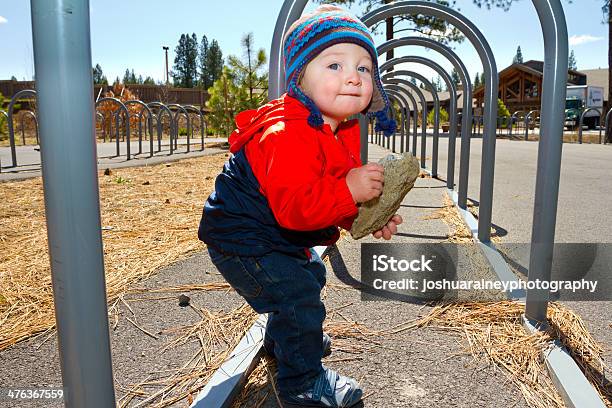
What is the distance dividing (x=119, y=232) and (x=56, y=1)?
2.78m

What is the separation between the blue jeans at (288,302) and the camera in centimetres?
142

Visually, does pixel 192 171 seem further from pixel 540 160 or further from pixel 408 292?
pixel 540 160

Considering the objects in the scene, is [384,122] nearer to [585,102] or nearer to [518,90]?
[585,102]

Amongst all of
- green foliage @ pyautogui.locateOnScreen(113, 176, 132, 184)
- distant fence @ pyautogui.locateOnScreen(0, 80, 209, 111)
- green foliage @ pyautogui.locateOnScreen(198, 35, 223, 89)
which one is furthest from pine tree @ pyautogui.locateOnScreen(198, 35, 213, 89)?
green foliage @ pyautogui.locateOnScreen(113, 176, 132, 184)

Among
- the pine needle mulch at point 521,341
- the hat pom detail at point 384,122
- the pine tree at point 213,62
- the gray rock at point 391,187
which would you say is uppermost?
the pine tree at point 213,62

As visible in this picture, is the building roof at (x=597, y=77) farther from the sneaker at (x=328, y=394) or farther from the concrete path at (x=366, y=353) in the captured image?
the sneaker at (x=328, y=394)

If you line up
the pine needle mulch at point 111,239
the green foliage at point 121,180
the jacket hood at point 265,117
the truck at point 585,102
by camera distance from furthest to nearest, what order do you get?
the truck at point 585,102 < the green foliage at point 121,180 < the pine needle mulch at point 111,239 < the jacket hood at point 265,117

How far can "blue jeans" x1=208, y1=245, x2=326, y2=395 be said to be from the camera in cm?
142

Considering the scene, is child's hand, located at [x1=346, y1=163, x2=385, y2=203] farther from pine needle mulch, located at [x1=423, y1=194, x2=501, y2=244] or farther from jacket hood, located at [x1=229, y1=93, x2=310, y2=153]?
pine needle mulch, located at [x1=423, y1=194, x2=501, y2=244]

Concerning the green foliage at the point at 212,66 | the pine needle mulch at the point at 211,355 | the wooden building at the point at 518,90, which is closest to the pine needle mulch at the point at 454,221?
the pine needle mulch at the point at 211,355

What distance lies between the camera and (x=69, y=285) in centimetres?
82

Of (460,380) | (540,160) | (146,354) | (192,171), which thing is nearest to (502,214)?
(540,160)

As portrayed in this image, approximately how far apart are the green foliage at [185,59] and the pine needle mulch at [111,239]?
241ft

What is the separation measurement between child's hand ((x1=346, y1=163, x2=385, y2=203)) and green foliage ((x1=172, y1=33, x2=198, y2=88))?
3050 inches
